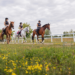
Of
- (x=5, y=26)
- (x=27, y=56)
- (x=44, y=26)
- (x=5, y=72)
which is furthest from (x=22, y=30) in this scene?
(x=5, y=72)

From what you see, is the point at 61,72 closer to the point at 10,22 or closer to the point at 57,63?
the point at 57,63

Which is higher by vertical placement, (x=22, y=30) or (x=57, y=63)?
(x=22, y=30)

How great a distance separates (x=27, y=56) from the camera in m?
4.22

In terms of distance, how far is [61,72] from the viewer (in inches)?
114

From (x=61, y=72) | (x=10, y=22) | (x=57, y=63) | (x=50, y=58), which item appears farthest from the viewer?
(x=10, y=22)

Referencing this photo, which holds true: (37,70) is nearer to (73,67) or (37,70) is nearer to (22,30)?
(73,67)

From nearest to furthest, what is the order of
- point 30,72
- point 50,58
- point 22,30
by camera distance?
point 30,72 < point 50,58 < point 22,30

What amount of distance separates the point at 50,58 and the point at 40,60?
1.50 feet

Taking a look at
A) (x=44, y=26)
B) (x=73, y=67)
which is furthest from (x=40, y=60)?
(x=44, y=26)

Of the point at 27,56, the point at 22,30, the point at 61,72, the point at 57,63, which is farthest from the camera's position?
the point at 22,30

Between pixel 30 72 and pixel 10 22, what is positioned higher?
pixel 10 22

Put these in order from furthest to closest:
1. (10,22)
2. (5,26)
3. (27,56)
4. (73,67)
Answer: (5,26) < (10,22) < (27,56) < (73,67)

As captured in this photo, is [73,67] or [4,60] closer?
[73,67]

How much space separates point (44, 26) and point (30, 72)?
35.5ft
